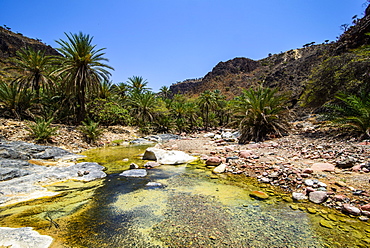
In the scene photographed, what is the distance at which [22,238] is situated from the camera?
2189 millimetres

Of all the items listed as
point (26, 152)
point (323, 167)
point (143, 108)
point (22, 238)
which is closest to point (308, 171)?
point (323, 167)

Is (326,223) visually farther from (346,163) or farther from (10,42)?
(10,42)

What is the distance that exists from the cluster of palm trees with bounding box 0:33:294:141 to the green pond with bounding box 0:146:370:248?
6.75 meters

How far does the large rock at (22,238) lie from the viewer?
207cm

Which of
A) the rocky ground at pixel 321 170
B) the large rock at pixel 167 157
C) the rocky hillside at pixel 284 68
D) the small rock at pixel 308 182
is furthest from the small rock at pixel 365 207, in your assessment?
the rocky hillside at pixel 284 68

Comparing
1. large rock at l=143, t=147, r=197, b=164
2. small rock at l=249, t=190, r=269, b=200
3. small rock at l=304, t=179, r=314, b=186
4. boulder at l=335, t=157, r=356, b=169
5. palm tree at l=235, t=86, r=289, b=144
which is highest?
palm tree at l=235, t=86, r=289, b=144

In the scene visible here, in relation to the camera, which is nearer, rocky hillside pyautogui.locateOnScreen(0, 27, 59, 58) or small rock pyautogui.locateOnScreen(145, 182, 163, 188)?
small rock pyautogui.locateOnScreen(145, 182, 163, 188)

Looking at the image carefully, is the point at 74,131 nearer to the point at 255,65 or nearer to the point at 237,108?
the point at 237,108

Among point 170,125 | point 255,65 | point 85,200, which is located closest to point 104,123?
point 170,125

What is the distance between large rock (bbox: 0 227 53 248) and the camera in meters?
2.07

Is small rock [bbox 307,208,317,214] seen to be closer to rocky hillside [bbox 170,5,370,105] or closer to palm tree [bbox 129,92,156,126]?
rocky hillside [bbox 170,5,370,105]

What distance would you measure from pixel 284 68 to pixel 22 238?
63.8m

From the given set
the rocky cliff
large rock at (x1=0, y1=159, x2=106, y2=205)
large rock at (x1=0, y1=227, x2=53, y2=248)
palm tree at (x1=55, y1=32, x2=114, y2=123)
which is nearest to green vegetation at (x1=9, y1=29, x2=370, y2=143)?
palm tree at (x1=55, y1=32, x2=114, y2=123)

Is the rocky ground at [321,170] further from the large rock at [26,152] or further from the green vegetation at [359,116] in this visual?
the large rock at [26,152]
